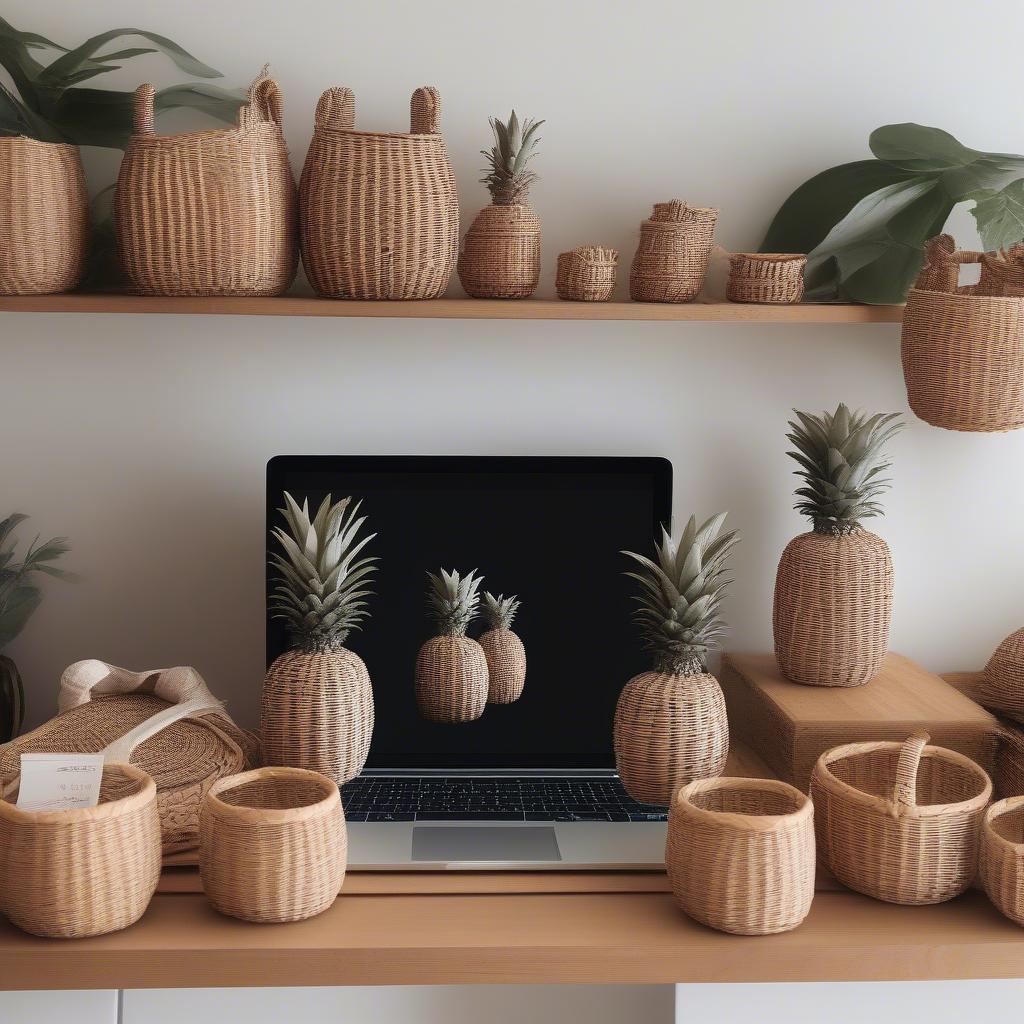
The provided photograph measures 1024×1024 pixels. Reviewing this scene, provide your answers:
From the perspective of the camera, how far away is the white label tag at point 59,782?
1.12m

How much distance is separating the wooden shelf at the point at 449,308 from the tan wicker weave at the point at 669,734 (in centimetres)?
44

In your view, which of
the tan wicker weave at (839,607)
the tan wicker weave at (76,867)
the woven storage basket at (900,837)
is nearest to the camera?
the tan wicker weave at (76,867)

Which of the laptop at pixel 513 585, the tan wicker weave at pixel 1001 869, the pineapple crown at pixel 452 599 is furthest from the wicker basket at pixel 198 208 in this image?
the tan wicker weave at pixel 1001 869

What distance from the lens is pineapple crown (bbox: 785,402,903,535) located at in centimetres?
148

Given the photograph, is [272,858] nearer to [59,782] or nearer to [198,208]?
[59,782]

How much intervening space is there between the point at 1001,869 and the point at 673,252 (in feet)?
2.54

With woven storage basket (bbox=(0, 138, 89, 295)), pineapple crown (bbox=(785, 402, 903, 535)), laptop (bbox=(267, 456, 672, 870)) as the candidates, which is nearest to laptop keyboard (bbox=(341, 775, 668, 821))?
laptop (bbox=(267, 456, 672, 870))

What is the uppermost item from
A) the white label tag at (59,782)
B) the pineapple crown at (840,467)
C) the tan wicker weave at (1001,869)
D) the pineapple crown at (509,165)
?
the pineapple crown at (509,165)

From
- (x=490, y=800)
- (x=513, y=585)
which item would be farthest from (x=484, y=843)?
(x=513, y=585)

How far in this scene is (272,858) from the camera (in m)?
1.10

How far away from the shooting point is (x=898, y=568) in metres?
1.68

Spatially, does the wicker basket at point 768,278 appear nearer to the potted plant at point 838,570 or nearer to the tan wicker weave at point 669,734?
the potted plant at point 838,570

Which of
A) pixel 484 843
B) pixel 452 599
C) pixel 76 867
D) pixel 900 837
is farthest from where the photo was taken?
pixel 452 599

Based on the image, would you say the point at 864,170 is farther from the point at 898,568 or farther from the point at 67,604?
the point at 67,604
